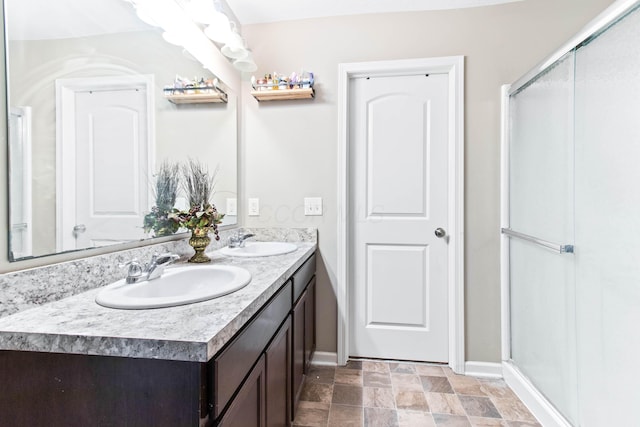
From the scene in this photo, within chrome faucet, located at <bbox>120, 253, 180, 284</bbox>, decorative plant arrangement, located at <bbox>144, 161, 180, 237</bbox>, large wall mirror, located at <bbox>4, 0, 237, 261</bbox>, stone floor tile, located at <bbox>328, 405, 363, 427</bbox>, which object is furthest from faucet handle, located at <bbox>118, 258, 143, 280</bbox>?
stone floor tile, located at <bbox>328, 405, 363, 427</bbox>

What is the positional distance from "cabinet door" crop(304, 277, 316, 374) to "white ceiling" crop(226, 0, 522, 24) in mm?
1736

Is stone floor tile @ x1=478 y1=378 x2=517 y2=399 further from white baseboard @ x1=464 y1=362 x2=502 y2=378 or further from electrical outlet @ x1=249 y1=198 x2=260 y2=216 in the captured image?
electrical outlet @ x1=249 y1=198 x2=260 y2=216

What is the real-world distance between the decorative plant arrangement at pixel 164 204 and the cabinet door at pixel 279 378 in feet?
2.19

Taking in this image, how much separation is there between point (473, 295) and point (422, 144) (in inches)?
40.1

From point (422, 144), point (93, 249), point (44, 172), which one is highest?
point (422, 144)

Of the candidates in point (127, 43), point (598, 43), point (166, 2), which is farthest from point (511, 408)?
point (166, 2)

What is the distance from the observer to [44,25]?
809 mm

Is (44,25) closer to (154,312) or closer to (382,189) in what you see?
(154,312)

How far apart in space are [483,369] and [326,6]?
249cm

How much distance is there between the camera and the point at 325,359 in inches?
77.9

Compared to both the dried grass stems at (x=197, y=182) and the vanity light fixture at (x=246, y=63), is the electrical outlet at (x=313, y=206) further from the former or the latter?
the vanity light fixture at (x=246, y=63)

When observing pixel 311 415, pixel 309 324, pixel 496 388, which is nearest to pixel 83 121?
pixel 309 324

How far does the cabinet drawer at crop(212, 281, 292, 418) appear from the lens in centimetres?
64

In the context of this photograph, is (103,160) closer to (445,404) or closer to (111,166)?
(111,166)
